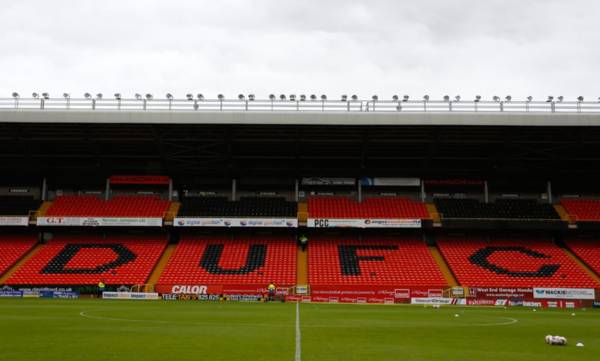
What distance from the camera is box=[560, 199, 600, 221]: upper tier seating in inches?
2243

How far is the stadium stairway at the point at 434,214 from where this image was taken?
56000 mm

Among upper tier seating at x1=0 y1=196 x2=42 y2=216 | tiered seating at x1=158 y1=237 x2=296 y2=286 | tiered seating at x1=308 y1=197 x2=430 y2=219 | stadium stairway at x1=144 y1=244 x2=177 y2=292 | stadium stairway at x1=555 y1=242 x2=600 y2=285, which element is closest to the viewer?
stadium stairway at x1=144 y1=244 x2=177 y2=292

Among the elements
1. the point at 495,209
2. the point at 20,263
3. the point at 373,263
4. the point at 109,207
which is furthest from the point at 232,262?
the point at 495,209

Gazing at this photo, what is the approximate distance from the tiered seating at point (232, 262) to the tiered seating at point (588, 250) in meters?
24.7

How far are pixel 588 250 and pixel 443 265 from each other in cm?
1362

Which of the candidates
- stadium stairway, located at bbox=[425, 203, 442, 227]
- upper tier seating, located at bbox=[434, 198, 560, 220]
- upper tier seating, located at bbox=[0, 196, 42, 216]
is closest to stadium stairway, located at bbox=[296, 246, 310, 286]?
stadium stairway, located at bbox=[425, 203, 442, 227]

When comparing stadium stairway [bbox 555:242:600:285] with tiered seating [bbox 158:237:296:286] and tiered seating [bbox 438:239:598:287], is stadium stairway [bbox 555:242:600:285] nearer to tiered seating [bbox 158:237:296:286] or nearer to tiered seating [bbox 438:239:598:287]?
tiered seating [bbox 438:239:598:287]

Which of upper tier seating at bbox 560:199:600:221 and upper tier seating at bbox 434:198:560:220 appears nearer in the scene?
upper tier seating at bbox 434:198:560:220

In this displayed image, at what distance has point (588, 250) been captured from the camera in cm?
5600

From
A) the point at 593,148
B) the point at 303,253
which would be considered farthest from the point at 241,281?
the point at 593,148

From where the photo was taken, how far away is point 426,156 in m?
56.3

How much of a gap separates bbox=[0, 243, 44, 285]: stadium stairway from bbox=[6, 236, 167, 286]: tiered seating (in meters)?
0.45

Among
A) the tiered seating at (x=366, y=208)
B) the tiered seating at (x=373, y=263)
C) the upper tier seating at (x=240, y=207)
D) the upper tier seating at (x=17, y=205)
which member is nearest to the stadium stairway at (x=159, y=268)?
the upper tier seating at (x=240, y=207)

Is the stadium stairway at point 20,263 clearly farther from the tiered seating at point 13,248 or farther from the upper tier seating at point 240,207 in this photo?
the upper tier seating at point 240,207
